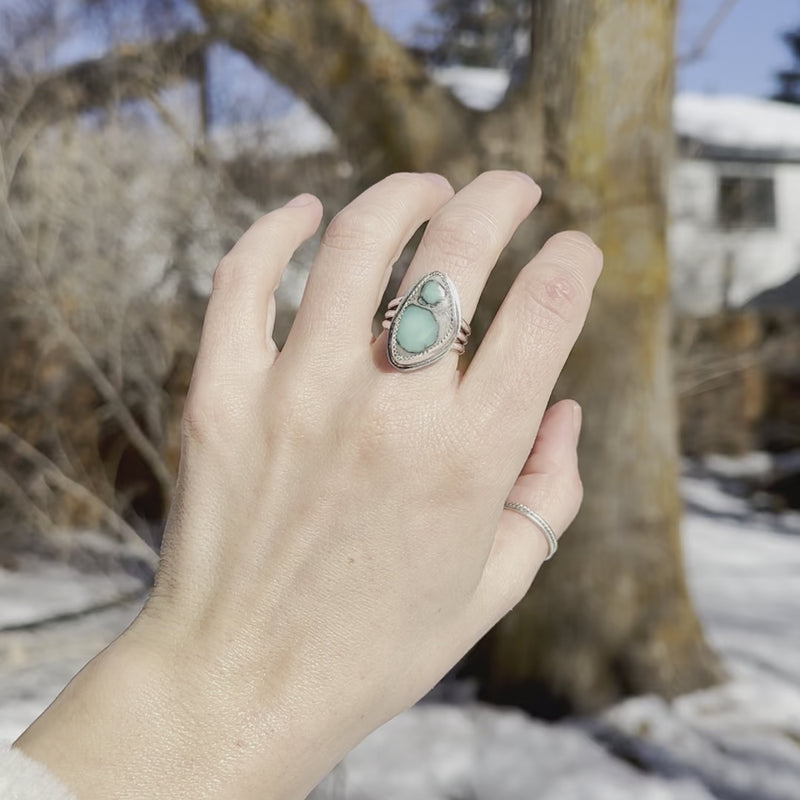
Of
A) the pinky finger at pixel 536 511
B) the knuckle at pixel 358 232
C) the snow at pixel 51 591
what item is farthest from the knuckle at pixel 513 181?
the snow at pixel 51 591

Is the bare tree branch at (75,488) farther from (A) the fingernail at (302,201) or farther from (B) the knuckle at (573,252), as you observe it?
(B) the knuckle at (573,252)

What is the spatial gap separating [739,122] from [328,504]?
19627 mm

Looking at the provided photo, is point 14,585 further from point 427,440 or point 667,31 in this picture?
point 427,440

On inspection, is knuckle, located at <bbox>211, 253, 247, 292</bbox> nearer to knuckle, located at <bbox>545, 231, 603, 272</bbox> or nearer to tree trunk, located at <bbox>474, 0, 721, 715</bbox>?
knuckle, located at <bbox>545, 231, 603, 272</bbox>

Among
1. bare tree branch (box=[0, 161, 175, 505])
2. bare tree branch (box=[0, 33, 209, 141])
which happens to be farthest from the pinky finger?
bare tree branch (box=[0, 33, 209, 141])

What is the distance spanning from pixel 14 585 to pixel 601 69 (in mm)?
4766

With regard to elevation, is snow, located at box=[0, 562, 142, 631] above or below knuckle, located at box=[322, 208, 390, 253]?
below

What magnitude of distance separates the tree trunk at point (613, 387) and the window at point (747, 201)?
48.3 feet

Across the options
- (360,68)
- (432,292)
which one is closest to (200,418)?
(432,292)

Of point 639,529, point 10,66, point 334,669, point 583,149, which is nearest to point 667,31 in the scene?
point 583,149

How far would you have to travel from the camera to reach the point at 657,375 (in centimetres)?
329

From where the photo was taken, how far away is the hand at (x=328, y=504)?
2.80 ft

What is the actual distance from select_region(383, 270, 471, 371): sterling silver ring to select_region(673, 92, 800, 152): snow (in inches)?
626

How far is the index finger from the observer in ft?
2.93
